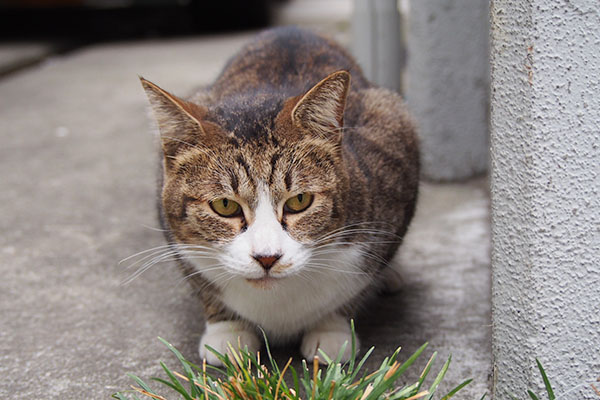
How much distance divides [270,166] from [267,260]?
0.26 m

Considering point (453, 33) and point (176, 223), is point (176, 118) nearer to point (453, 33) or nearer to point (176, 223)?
point (176, 223)

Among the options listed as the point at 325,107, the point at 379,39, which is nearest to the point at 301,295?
the point at 325,107

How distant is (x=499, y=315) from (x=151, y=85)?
3.51ft

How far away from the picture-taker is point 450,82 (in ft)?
11.4

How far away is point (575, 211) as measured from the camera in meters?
1.51

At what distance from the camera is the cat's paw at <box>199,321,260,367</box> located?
2.08 meters

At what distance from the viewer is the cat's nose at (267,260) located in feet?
5.69

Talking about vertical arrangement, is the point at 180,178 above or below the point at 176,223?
above

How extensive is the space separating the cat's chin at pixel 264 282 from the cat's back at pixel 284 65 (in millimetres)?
672

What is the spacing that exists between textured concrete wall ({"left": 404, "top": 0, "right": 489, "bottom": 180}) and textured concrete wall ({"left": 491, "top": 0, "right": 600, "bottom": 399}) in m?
1.91

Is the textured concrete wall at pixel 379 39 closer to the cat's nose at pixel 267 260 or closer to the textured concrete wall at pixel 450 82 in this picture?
the textured concrete wall at pixel 450 82

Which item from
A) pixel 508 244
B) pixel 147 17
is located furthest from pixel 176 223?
pixel 147 17

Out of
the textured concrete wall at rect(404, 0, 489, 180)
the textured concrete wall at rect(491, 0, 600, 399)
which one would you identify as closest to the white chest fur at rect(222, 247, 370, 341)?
the textured concrete wall at rect(491, 0, 600, 399)

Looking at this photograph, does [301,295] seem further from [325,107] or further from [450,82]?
[450,82]
